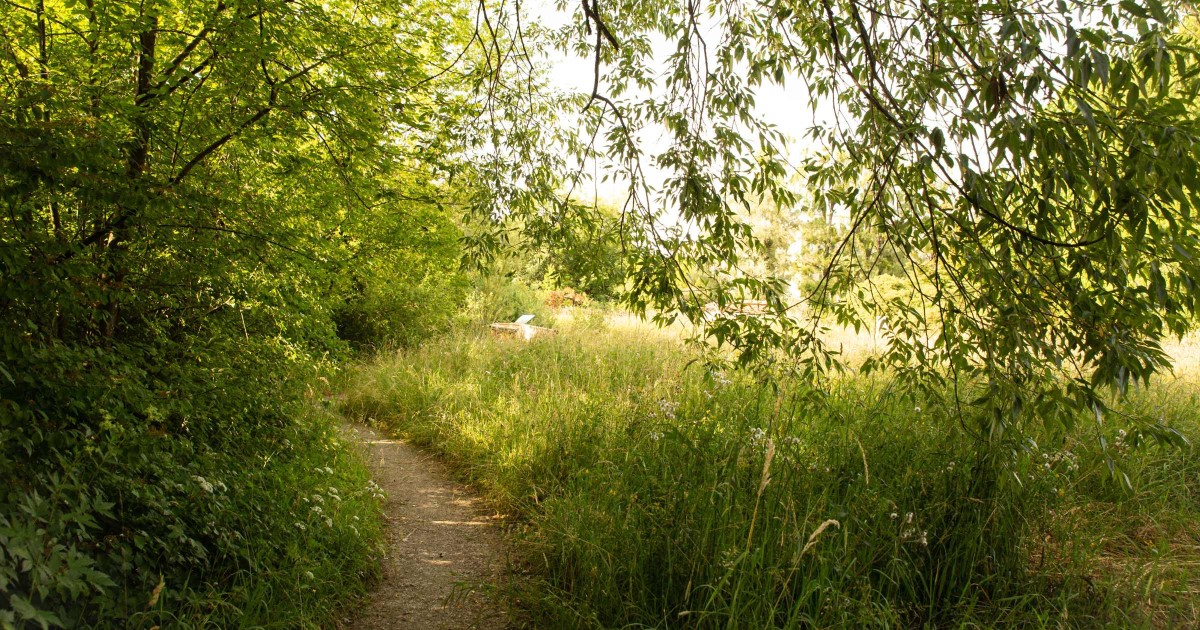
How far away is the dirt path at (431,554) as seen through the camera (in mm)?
4074

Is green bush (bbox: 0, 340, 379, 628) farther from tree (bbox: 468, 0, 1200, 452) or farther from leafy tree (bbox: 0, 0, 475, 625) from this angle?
tree (bbox: 468, 0, 1200, 452)

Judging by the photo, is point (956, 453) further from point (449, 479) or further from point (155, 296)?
point (155, 296)

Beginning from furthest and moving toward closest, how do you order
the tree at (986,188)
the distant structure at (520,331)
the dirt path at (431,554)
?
the distant structure at (520,331), the dirt path at (431,554), the tree at (986,188)

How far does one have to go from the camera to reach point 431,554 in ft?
16.4

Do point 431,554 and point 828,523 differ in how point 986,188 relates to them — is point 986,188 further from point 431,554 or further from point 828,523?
point 431,554

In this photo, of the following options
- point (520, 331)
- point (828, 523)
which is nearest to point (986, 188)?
point (828, 523)

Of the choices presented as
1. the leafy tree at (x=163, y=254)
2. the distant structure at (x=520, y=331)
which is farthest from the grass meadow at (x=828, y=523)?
the distant structure at (x=520, y=331)

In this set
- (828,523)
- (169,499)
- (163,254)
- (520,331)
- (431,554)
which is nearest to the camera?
(828,523)

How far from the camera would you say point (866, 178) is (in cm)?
407

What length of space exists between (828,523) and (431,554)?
10.9ft

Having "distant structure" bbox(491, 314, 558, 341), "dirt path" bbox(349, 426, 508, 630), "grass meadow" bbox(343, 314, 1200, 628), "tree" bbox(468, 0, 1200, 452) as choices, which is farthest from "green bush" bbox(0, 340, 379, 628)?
"distant structure" bbox(491, 314, 558, 341)

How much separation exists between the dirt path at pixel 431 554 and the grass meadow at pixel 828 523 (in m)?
0.25

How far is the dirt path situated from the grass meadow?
250mm

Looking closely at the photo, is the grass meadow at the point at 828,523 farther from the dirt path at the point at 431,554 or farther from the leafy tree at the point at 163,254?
the leafy tree at the point at 163,254
